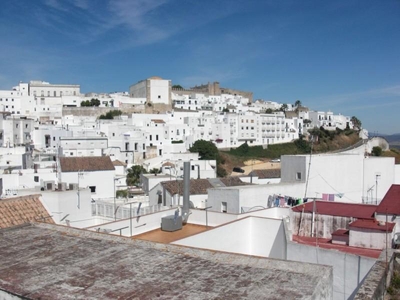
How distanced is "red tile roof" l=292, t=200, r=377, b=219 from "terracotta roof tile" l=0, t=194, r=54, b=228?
849 centimetres

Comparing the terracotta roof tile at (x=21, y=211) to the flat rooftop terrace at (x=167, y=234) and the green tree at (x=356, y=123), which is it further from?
the green tree at (x=356, y=123)

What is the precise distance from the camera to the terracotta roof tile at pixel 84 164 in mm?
24597

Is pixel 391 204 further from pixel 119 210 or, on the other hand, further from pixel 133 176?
pixel 133 176

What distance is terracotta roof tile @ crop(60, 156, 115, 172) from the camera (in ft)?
80.7

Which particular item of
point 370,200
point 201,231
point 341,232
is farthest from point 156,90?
point 201,231

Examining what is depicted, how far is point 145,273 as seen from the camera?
5.20 m

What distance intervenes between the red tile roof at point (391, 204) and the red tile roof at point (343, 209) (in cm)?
40

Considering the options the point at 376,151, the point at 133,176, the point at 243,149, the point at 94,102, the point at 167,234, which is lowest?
the point at 167,234

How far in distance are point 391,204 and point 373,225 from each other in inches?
51.4

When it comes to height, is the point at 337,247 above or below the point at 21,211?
below

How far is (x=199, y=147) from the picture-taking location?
4691 centimetres

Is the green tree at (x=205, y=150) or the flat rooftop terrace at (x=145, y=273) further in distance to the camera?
the green tree at (x=205, y=150)

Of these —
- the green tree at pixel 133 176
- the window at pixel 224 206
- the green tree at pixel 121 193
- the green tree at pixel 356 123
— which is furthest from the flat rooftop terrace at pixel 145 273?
the green tree at pixel 356 123

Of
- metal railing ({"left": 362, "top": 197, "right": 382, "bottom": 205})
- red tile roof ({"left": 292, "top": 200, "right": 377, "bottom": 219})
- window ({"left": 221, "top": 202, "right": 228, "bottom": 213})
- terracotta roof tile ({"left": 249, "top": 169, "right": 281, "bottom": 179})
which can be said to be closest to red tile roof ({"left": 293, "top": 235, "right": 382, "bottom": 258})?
red tile roof ({"left": 292, "top": 200, "right": 377, "bottom": 219})
